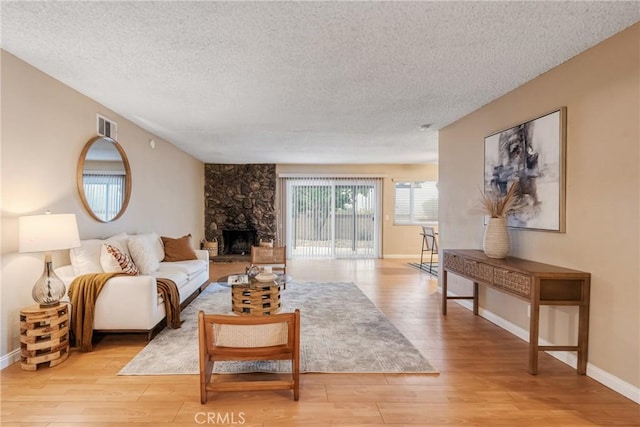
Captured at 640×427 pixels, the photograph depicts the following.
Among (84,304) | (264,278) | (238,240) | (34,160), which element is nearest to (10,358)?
(84,304)

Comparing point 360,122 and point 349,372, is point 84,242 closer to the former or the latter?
point 349,372

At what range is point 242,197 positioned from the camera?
8.46 m

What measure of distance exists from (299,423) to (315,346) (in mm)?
1032

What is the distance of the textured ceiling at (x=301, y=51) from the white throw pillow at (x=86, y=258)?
5.19 feet

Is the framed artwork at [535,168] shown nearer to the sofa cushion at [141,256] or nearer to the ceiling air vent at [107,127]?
the sofa cushion at [141,256]

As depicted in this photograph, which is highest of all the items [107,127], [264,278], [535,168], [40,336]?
[107,127]

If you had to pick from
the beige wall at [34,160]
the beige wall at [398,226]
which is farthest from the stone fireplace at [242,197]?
the beige wall at [34,160]

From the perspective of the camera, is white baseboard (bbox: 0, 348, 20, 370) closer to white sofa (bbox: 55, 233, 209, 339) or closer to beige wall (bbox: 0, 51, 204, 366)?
beige wall (bbox: 0, 51, 204, 366)

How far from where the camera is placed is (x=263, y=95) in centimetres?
342

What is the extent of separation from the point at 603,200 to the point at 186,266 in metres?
4.40

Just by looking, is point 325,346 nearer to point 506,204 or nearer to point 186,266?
point 506,204

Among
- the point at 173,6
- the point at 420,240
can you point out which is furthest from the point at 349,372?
the point at 420,240

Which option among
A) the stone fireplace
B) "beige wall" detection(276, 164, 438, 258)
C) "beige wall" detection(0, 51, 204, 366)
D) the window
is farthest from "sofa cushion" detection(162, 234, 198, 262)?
the window

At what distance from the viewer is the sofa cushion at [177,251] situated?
4816 mm
